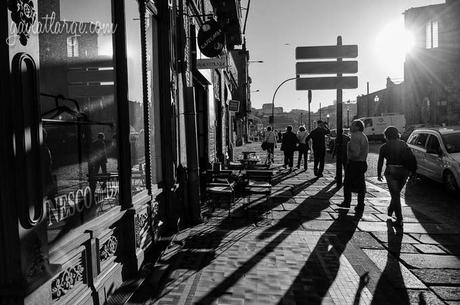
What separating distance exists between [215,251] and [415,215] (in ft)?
14.8

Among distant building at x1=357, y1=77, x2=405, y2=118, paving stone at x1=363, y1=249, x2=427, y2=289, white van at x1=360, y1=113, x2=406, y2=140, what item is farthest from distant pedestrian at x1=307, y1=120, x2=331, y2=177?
distant building at x1=357, y1=77, x2=405, y2=118

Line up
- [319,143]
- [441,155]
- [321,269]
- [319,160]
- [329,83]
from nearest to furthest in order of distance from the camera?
[321,269]
[441,155]
[329,83]
[319,143]
[319,160]

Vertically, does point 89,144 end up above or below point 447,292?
above

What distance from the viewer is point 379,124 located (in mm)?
40656

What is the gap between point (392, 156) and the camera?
22.6 ft

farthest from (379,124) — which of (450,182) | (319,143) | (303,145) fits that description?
(450,182)

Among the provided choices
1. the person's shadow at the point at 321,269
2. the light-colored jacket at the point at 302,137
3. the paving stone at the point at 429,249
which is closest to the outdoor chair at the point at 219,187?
the person's shadow at the point at 321,269

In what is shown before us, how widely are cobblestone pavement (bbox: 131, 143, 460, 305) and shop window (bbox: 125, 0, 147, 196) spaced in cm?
114

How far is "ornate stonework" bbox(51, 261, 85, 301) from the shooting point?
2.93 metres

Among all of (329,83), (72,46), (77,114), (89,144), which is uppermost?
(329,83)

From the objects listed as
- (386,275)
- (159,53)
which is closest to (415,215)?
(386,275)

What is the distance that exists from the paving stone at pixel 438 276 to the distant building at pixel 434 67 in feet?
120

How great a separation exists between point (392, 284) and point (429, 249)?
1.61 meters

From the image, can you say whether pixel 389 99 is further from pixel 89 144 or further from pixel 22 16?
pixel 22 16
